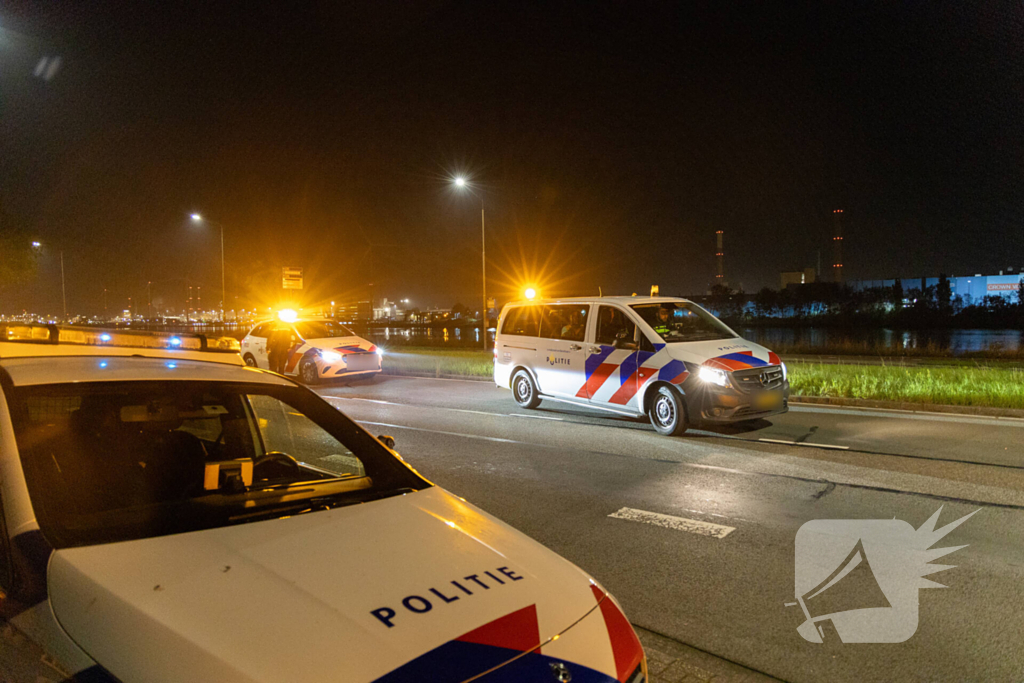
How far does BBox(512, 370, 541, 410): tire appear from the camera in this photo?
12188 mm

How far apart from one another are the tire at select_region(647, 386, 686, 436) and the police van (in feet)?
0.05

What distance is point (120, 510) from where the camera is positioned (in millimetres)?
2287

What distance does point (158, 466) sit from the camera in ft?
8.95

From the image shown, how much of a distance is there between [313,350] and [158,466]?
45.7 ft

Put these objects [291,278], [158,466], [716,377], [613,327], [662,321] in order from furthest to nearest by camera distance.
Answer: [291,278] < [613,327] < [662,321] < [716,377] < [158,466]

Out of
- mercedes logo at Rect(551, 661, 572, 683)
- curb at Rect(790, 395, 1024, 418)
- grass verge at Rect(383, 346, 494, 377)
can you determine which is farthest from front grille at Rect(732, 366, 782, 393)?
grass verge at Rect(383, 346, 494, 377)

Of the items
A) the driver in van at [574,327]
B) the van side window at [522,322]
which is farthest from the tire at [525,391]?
the driver in van at [574,327]

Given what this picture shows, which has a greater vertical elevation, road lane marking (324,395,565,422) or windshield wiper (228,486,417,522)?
windshield wiper (228,486,417,522)

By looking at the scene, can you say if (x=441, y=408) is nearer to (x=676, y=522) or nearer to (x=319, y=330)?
(x=319, y=330)

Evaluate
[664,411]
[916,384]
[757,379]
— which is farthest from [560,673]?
[916,384]

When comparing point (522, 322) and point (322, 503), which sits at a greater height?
point (522, 322)

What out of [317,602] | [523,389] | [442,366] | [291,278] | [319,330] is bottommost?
[442,366]

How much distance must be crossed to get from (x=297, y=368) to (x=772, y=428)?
11465mm

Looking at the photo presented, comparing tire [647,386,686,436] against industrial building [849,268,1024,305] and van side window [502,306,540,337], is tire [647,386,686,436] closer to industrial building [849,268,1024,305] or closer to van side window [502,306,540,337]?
van side window [502,306,540,337]
